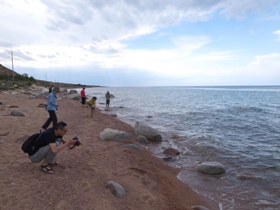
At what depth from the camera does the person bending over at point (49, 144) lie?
483 cm

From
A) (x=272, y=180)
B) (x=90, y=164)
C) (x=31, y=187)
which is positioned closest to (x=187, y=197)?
(x=90, y=164)

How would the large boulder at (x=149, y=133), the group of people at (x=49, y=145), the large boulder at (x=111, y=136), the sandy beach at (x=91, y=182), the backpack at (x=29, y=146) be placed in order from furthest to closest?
the large boulder at (x=149, y=133)
the large boulder at (x=111, y=136)
the backpack at (x=29, y=146)
the group of people at (x=49, y=145)
the sandy beach at (x=91, y=182)

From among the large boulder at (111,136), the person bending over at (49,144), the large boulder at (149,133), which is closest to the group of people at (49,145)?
the person bending over at (49,144)

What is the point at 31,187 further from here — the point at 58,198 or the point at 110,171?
the point at 110,171

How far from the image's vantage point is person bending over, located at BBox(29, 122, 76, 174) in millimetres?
4832

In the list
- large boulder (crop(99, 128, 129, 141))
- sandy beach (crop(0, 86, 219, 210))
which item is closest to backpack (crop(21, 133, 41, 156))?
sandy beach (crop(0, 86, 219, 210))

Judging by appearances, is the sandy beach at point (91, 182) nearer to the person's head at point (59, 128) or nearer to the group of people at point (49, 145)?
the group of people at point (49, 145)

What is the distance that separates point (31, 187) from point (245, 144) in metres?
10.3

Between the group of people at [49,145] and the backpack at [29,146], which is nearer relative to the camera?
the group of people at [49,145]

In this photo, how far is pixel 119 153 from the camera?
809 cm

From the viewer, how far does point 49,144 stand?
4848mm

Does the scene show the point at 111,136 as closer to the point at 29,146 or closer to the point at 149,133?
the point at 149,133

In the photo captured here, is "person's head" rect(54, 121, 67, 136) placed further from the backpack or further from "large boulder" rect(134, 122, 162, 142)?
"large boulder" rect(134, 122, 162, 142)

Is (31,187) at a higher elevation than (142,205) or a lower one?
higher
